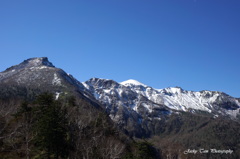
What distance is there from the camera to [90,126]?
193 ft

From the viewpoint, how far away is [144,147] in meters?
52.5

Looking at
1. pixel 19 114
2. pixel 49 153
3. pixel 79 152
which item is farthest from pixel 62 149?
pixel 19 114

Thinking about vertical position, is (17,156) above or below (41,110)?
below

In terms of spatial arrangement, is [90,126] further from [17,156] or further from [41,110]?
[17,156]

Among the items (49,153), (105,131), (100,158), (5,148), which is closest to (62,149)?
(49,153)

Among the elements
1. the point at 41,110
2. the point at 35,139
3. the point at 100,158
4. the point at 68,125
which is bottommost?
the point at 100,158

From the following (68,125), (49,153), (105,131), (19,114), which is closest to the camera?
(49,153)

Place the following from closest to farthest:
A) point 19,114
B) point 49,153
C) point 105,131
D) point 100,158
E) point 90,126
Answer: point 49,153, point 100,158, point 19,114, point 90,126, point 105,131

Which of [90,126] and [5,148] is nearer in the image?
[5,148]

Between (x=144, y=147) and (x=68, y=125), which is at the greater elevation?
(x=68, y=125)

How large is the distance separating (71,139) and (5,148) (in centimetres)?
1296

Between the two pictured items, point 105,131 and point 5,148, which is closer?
point 5,148

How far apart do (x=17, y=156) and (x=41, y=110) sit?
11438 millimetres

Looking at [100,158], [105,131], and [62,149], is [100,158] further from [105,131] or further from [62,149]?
[105,131]
